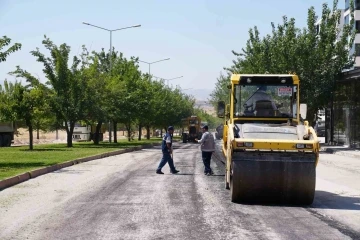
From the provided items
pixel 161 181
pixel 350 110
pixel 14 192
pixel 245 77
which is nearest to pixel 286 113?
pixel 245 77

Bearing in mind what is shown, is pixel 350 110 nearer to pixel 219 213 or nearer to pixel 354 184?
pixel 354 184

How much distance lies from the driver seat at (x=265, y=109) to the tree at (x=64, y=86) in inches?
1051

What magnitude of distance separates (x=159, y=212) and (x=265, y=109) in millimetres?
4961

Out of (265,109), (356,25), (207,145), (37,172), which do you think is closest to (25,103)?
(37,172)

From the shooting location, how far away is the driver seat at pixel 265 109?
15.0 meters

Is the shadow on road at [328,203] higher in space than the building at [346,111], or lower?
lower

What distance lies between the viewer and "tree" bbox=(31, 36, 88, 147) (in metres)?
40.2

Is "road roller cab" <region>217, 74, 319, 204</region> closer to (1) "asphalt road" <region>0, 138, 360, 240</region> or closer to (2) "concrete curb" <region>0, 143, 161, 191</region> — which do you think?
(1) "asphalt road" <region>0, 138, 360, 240</region>

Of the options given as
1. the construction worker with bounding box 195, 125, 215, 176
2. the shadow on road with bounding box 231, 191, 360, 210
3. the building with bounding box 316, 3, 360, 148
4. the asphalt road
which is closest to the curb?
the building with bounding box 316, 3, 360, 148

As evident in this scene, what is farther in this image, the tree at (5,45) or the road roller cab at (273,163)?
the tree at (5,45)

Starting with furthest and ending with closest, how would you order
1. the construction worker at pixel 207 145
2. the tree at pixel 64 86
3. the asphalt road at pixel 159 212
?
the tree at pixel 64 86 < the construction worker at pixel 207 145 < the asphalt road at pixel 159 212

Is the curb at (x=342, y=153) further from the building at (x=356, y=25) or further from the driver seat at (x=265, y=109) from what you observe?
the building at (x=356, y=25)

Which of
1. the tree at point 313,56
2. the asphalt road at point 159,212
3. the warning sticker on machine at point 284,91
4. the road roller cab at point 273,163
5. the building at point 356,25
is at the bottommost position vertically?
the asphalt road at point 159,212

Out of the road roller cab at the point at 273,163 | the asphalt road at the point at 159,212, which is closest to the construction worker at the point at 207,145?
the asphalt road at the point at 159,212
